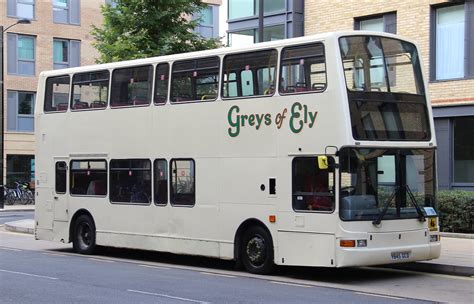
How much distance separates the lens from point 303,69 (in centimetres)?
1329

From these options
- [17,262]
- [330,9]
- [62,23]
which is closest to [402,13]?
[330,9]

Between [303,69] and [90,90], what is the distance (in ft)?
20.2

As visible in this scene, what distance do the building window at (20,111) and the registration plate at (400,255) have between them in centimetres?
3675

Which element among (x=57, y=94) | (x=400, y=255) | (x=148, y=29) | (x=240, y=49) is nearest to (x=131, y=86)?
(x=57, y=94)

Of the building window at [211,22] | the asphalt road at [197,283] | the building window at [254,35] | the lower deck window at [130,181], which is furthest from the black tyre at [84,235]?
the building window at [211,22]

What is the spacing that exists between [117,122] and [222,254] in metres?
4.14

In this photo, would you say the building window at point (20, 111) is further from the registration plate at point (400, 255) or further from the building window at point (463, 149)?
the registration plate at point (400, 255)

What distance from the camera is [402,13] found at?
21.8 m

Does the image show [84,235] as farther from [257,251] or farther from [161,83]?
[257,251]

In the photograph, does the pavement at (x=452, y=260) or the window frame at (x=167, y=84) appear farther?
the window frame at (x=167, y=84)

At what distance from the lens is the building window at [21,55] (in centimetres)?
4566

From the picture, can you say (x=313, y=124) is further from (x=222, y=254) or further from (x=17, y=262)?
(x=17, y=262)

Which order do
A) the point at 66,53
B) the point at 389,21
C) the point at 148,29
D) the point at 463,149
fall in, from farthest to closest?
the point at 66,53 < the point at 148,29 < the point at 389,21 < the point at 463,149

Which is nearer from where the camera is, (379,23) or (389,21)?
(389,21)
